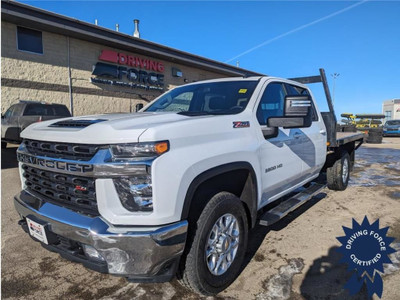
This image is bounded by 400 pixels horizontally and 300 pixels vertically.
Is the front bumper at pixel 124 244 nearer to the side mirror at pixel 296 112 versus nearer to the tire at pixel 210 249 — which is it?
the tire at pixel 210 249

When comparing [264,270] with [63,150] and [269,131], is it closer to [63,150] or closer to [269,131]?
[269,131]

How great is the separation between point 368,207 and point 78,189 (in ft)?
15.6

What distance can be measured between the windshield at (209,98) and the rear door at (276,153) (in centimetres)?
22

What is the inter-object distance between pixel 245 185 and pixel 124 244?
1354 millimetres

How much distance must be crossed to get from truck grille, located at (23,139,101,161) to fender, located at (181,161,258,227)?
74 centimetres

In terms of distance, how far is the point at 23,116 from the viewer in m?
8.79

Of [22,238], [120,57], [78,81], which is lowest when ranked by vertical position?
[22,238]

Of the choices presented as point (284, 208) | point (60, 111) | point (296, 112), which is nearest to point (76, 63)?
point (60, 111)

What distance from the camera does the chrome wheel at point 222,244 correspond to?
2.36 m

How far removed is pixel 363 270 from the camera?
269cm

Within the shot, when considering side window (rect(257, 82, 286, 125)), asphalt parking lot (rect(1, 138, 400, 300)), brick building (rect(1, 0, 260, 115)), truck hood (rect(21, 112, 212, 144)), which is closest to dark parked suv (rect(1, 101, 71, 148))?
brick building (rect(1, 0, 260, 115))

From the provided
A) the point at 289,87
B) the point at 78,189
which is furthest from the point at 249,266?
the point at 289,87

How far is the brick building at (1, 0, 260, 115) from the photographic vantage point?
11.0 metres

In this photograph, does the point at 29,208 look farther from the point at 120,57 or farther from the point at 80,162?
the point at 120,57
